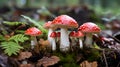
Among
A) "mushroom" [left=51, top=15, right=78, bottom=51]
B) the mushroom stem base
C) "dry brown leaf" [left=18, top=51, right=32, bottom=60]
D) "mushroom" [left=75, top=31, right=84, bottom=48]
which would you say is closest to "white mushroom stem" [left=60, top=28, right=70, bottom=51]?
"mushroom" [left=51, top=15, right=78, bottom=51]

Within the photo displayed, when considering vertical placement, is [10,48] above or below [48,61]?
above

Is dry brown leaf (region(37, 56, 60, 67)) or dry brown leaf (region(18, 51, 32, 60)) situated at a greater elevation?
dry brown leaf (region(18, 51, 32, 60))

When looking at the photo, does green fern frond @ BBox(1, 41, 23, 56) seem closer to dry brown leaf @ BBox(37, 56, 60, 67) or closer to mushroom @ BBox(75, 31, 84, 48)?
dry brown leaf @ BBox(37, 56, 60, 67)

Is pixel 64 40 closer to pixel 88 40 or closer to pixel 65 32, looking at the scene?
pixel 65 32

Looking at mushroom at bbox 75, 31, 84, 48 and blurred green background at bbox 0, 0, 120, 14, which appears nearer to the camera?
mushroom at bbox 75, 31, 84, 48

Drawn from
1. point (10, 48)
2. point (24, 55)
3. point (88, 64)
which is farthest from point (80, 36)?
point (10, 48)

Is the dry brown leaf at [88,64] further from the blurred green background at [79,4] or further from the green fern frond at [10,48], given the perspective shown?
the blurred green background at [79,4]

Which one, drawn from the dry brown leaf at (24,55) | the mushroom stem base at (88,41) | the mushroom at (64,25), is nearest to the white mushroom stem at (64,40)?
the mushroom at (64,25)
